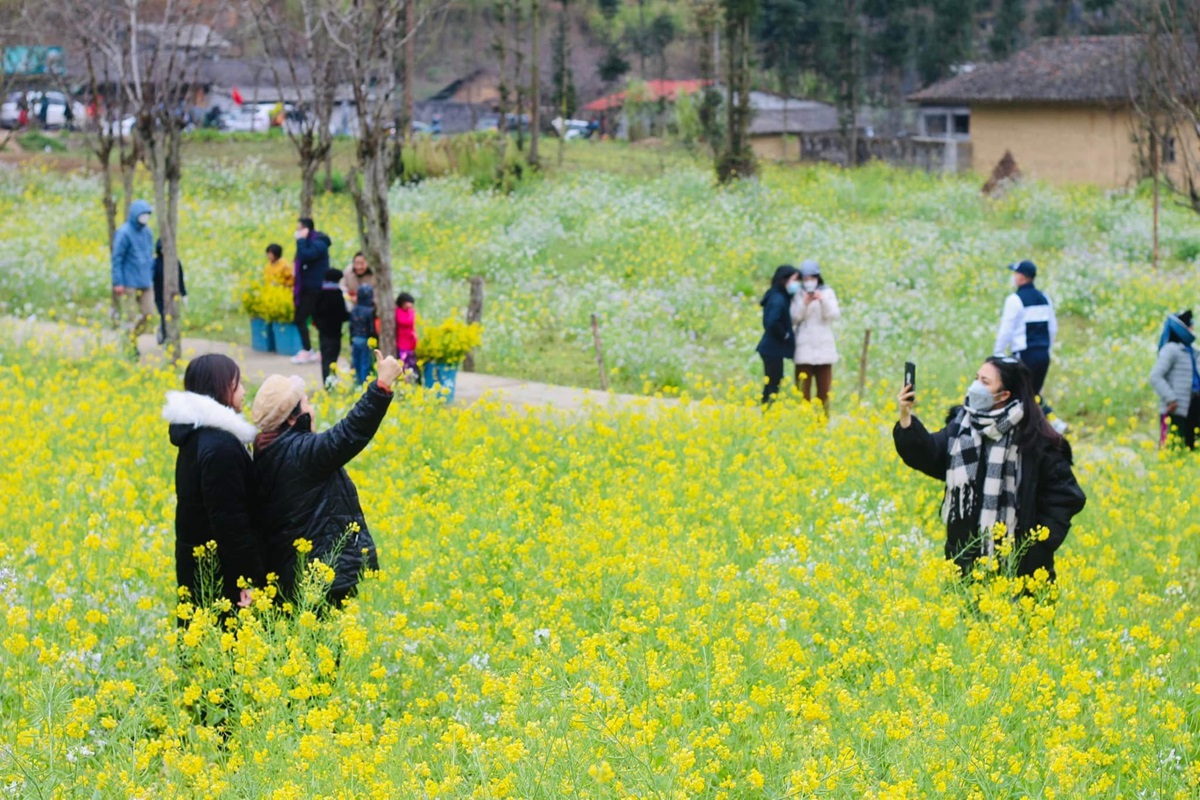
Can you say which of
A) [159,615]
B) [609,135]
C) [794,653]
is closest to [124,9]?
[159,615]

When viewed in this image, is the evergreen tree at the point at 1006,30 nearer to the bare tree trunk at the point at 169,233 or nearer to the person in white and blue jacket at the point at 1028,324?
the person in white and blue jacket at the point at 1028,324

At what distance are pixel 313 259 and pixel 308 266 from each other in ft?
0.53

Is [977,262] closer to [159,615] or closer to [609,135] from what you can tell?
[159,615]

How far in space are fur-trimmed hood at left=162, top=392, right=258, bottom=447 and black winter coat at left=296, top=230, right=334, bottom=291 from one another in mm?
7855

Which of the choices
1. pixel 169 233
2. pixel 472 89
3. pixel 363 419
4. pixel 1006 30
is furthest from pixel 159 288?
pixel 472 89

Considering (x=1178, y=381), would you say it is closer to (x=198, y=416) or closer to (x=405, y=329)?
(x=405, y=329)

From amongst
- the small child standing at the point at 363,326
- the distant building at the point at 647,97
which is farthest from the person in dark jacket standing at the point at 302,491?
the distant building at the point at 647,97

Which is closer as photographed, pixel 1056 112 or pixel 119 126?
pixel 119 126

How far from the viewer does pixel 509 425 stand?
32.3ft

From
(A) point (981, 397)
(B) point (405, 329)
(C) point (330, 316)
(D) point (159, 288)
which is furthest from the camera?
(D) point (159, 288)

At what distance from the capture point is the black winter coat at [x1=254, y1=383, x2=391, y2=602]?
17.8ft

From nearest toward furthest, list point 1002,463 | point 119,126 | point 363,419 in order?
1. point 363,419
2. point 1002,463
3. point 119,126

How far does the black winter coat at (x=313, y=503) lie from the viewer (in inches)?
213

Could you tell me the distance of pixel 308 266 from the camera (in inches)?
533
